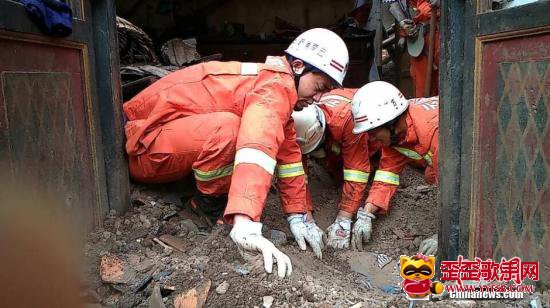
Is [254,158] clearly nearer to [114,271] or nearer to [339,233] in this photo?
[114,271]

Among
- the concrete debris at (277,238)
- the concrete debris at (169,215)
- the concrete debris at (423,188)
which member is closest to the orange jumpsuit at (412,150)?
the concrete debris at (423,188)

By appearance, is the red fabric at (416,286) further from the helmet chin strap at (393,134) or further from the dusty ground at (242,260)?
the helmet chin strap at (393,134)

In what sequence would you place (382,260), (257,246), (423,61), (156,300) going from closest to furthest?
(156,300) < (257,246) < (382,260) < (423,61)

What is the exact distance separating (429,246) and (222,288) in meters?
1.72

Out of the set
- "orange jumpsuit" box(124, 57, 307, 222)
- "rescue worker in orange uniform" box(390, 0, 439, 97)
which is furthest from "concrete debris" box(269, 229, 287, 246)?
"rescue worker in orange uniform" box(390, 0, 439, 97)

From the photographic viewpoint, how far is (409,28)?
5828 millimetres

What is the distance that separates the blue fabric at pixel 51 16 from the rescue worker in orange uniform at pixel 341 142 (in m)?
1.77

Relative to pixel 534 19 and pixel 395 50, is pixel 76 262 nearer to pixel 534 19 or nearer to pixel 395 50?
pixel 534 19

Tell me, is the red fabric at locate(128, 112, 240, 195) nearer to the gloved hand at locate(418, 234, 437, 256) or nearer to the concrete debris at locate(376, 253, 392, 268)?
the concrete debris at locate(376, 253, 392, 268)

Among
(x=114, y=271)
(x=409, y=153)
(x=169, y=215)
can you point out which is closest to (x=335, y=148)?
(x=409, y=153)

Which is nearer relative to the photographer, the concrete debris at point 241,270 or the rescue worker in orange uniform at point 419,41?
the concrete debris at point 241,270

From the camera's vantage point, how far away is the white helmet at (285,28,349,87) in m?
3.12

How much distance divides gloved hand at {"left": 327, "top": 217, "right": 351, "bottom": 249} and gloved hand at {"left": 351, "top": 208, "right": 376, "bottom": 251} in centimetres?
5

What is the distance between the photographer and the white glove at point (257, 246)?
2.11m
